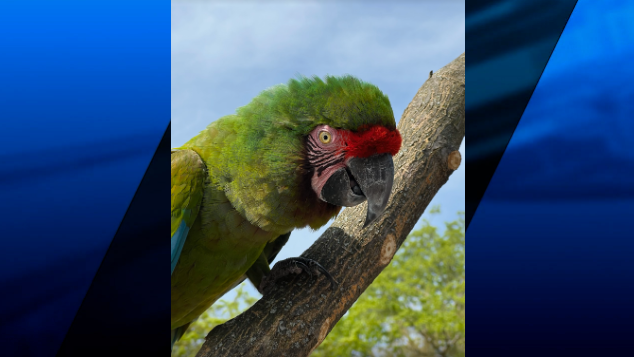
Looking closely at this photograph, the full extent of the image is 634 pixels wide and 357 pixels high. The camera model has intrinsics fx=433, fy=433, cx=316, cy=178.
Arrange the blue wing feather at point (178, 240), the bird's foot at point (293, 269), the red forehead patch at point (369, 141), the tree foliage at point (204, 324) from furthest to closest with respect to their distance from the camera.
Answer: the tree foliage at point (204, 324)
the bird's foot at point (293, 269)
the blue wing feather at point (178, 240)
the red forehead patch at point (369, 141)

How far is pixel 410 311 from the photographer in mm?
5160

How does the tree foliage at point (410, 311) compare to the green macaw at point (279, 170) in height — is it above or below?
below

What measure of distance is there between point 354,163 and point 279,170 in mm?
334

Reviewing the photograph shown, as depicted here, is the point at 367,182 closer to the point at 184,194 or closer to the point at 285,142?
the point at 285,142

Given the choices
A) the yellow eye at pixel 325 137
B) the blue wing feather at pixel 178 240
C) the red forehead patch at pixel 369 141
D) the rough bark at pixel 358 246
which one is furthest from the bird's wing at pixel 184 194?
the red forehead patch at pixel 369 141

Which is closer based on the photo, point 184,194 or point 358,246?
point 184,194

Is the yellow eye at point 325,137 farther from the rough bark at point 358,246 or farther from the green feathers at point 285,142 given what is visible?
the rough bark at point 358,246

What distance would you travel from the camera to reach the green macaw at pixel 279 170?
6.15 feet

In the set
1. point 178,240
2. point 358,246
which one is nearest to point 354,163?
point 358,246
